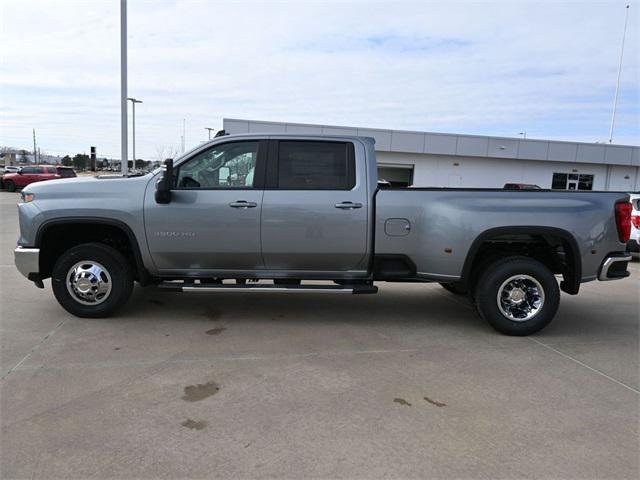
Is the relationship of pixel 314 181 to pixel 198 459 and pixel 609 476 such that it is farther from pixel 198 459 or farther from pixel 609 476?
pixel 609 476

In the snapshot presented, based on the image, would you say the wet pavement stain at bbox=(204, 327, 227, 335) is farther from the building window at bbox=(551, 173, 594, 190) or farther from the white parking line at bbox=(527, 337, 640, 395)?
the building window at bbox=(551, 173, 594, 190)

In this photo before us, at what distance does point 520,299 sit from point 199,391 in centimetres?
345

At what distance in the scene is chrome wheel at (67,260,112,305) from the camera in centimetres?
546

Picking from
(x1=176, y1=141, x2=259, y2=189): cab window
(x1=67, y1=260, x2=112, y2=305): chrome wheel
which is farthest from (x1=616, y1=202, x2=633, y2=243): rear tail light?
(x1=67, y1=260, x2=112, y2=305): chrome wheel

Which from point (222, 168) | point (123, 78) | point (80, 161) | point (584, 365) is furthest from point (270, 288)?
point (80, 161)

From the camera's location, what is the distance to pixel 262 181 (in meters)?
5.44

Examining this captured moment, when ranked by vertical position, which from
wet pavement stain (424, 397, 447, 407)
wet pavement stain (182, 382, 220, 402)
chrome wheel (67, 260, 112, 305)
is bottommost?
wet pavement stain (182, 382, 220, 402)

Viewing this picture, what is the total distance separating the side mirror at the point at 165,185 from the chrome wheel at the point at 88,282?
40.9 inches

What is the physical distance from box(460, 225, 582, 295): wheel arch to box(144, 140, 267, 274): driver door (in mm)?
2224

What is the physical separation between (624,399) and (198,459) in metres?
A: 3.22

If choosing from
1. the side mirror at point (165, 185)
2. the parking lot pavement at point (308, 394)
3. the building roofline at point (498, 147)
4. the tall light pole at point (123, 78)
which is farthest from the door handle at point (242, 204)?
the building roofline at point (498, 147)

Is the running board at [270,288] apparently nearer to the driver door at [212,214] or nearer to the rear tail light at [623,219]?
the driver door at [212,214]

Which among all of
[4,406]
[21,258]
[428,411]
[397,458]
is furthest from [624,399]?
[21,258]

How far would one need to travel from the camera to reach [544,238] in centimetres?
541
